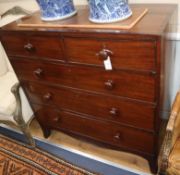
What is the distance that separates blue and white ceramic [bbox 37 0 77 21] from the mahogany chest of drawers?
0.13 metres

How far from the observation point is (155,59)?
870 millimetres

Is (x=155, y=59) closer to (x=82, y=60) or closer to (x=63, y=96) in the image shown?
(x=82, y=60)

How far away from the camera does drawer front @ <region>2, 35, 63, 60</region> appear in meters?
1.11

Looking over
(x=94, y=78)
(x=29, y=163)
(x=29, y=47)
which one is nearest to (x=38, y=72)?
(x=29, y=47)

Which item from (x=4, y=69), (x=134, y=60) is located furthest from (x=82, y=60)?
(x=4, y=69)

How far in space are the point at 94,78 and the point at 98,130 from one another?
46cm

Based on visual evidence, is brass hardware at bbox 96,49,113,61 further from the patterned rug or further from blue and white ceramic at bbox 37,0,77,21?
the patterned rug

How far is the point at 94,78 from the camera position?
112cm

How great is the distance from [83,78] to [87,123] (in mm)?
398

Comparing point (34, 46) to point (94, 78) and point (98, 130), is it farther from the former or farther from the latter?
point (98, 130)

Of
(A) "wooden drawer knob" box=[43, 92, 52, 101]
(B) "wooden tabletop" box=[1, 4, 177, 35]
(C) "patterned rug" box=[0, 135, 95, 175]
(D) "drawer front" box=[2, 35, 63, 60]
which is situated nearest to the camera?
(B) "wooden tabletop" box=[1, 4, 177, 35]

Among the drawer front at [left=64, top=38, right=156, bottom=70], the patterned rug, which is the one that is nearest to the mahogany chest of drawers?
the drawer front at [left=64, top=38, right=156, bottom=70]

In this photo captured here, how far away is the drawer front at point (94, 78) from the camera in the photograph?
99 centimetres

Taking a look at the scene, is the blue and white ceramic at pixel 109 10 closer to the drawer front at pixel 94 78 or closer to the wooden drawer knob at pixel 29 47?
the drawer front at pixel 94 78
